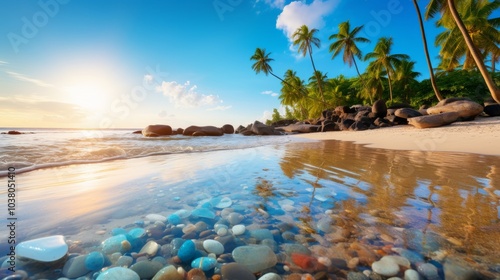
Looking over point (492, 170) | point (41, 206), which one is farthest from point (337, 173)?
point (41, 206)

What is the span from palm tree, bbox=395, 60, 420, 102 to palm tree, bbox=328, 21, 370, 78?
5816mm

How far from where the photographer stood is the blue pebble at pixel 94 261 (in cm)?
84

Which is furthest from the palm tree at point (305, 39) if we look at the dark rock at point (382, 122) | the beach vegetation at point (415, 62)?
the dark rock at point (382, 122)

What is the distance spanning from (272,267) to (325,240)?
13.5 inches

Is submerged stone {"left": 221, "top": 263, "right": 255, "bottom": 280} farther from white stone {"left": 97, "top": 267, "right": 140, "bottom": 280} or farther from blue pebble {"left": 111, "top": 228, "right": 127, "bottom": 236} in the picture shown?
blue pebble {"left": 111, "top": 228, "right": 127, "bottom": 236}

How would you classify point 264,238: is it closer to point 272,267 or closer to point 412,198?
point 272,267

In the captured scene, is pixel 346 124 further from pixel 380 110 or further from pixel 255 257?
pixel 255 257

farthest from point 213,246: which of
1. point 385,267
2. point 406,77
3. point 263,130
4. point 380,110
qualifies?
point 406,77

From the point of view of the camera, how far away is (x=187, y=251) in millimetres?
923

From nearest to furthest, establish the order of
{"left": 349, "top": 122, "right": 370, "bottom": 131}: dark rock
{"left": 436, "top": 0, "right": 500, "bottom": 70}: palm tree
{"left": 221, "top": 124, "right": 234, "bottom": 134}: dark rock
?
1. {"left": 349, "top": 122, "right": 370, "bottom": 131}: dark rock
2. {"left": 436, "top": 0, "right": 500, "bottom": 70}: palm tree
3. {"left": 221, "top": 124, "right": 234, "bottom": 134}: dark rock

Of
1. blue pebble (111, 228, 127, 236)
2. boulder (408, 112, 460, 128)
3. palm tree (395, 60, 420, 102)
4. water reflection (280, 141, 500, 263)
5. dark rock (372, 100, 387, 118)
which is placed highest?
palm tree (395, 60, 420, 102)

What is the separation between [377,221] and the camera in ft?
4.10

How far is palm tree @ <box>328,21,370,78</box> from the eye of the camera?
88.8 ft

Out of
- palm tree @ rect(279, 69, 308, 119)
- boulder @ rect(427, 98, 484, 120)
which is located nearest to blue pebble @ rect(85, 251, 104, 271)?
boulder @ rect(427, 98, 484, 120)
